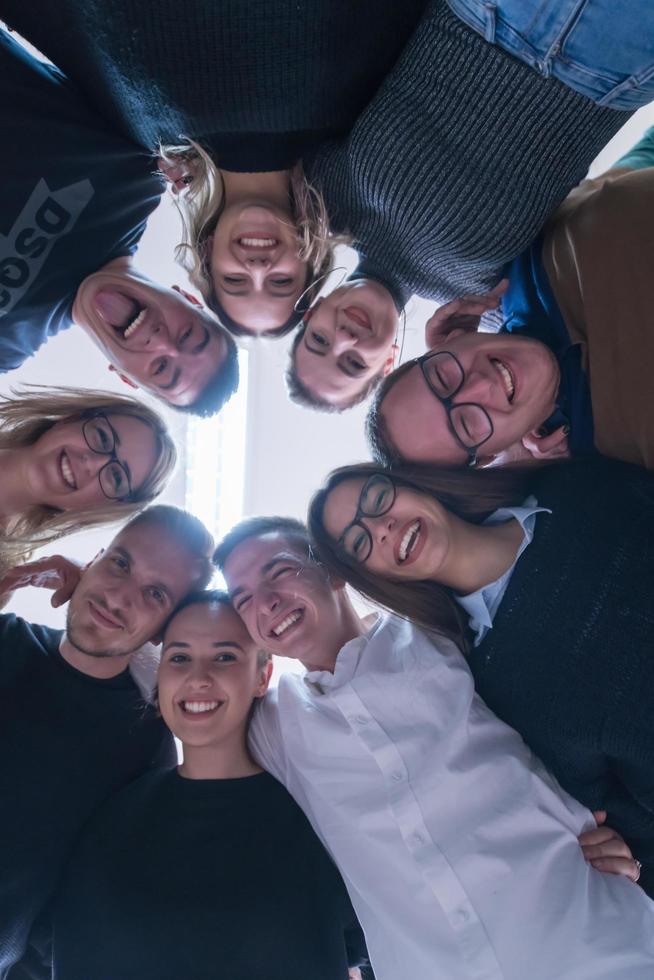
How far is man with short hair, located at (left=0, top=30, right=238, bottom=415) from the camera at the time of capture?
1495 millimetres

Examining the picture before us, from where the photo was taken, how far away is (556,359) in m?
1.48

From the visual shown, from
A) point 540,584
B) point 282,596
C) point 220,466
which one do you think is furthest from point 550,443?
point 220,466

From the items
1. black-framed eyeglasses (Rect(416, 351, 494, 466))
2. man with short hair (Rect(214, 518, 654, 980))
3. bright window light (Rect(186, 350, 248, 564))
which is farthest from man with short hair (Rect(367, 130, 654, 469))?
bright window light (Rect(186, 350, 248, 564))

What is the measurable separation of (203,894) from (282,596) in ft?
1.99

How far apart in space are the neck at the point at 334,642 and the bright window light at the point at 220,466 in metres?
1.42

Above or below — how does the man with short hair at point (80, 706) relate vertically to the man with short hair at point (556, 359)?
below

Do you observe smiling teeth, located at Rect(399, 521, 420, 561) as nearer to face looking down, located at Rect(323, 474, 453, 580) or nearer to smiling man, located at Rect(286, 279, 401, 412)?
face looking down, located at Rect(323, 474, 453, 580)

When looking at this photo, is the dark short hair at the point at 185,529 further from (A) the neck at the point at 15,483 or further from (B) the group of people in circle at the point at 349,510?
(A) the neck at the point at 15,483

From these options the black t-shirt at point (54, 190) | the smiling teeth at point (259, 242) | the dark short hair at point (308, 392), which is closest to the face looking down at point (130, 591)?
the dark short hair at point (308, 392)

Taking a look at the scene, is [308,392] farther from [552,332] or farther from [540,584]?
[540,584]

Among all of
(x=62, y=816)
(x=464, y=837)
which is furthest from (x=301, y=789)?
(x=62, y=816)

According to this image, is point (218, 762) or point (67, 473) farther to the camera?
point (67, 473)

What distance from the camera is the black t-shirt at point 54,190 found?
58.6 inches

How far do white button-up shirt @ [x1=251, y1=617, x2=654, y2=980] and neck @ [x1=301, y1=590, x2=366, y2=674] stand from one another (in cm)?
9
